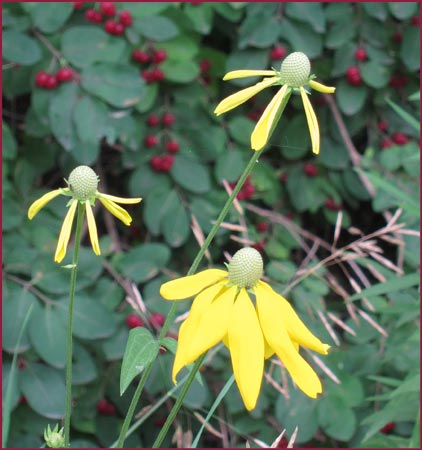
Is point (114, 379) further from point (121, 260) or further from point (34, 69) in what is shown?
point (34, 69)

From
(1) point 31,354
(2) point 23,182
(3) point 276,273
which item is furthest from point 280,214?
(1) point 31,354

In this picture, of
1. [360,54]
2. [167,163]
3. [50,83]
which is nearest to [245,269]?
[50,83]

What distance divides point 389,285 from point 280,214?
0.66 m

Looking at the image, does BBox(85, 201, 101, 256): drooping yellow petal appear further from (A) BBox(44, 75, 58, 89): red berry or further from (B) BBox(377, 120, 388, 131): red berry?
(B) BBox(377, 120, 388, 131): red berry

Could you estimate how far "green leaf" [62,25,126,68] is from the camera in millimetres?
1483

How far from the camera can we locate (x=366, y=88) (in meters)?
1.86

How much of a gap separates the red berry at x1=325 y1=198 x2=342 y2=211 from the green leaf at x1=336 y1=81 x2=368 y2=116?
0.22m

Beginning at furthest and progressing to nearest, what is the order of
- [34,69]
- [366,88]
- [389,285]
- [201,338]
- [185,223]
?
1. [366,88]
2. [185,223]
3. [34,69]
4. [389,285]
5. [201,338]

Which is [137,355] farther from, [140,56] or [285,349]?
[140,56]

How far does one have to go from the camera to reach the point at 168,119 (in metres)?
1.67

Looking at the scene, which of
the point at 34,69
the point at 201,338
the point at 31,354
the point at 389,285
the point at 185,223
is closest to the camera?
the point at 201,338

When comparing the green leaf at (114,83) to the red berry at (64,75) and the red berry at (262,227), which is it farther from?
the red berry at (262,227)

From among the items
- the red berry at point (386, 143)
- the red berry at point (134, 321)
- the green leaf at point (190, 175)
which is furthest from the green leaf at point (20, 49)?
the red berry at point (386, 143)

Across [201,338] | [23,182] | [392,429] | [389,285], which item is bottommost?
[392,429]
